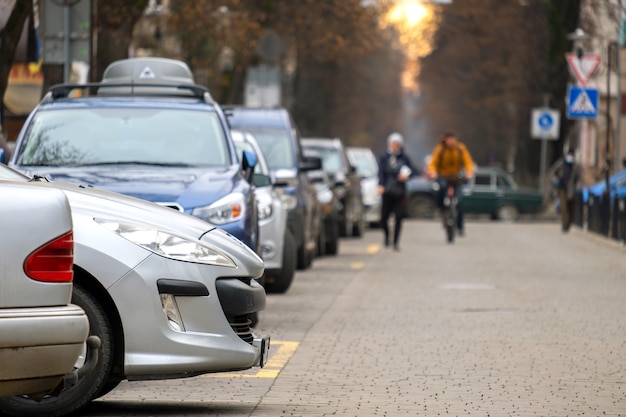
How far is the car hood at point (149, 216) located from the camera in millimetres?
8078

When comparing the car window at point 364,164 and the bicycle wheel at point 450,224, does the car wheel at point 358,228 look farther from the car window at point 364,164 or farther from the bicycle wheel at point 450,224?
the car window at point 364,164

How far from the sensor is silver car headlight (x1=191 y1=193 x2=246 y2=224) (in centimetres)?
1169

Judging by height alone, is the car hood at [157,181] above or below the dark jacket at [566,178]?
above

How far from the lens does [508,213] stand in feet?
160

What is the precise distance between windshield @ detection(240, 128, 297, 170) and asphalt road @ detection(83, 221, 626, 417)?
1.33 m

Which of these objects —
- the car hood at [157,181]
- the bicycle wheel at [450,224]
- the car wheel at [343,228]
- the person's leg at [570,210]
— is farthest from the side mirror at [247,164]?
the person's leg at [570,210]

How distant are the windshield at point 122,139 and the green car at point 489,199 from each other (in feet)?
117

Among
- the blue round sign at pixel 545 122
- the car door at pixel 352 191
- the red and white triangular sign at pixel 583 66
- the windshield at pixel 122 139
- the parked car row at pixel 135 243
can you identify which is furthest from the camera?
the blue round sign at pixel 545 122

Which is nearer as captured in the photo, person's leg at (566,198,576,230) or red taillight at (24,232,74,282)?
red taillight at (24,232,74,282)

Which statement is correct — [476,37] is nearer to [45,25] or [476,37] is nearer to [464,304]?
[45,25]

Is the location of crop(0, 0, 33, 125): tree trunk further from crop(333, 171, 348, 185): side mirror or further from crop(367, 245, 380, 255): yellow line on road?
crop(367, 245, 380, 255): yellow line on road

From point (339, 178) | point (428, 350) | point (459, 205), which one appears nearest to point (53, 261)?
→ point (428, 350)

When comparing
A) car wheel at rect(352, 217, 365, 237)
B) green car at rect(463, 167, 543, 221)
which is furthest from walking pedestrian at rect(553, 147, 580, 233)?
green car at rect(463, 167, 543, 221)

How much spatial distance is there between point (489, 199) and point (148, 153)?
37158mm
